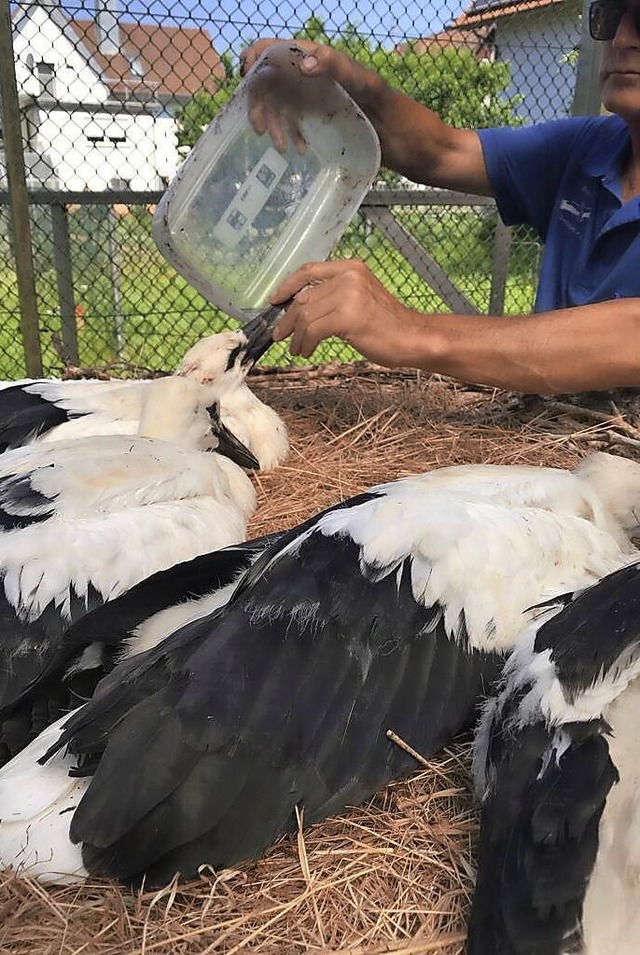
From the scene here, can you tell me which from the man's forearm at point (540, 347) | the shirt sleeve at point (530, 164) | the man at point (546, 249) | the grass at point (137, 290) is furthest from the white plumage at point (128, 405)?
the grass at point (137, 290)

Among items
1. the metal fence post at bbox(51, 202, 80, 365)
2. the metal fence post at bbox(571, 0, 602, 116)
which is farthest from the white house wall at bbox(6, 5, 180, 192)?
the metal fence post at bbox(571, 0, 602, 116)

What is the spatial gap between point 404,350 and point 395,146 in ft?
5.41

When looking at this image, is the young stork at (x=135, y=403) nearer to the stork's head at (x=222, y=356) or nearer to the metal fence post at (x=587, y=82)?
the stork's head at (x=222, y=356)

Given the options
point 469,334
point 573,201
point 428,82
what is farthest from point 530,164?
point 428,82

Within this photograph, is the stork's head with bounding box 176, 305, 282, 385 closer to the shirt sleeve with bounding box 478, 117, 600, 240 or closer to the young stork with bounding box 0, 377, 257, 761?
the young stork with bounding box 0, 377, 257, 761

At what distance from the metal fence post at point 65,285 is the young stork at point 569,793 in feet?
12.6

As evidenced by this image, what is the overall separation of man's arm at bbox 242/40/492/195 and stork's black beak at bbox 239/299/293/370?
40.8 inches

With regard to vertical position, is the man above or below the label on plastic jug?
below

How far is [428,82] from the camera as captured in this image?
6953 millimetres

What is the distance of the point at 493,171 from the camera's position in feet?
12.3

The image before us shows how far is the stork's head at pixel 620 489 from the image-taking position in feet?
6.94

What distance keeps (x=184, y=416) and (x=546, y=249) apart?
1709 millimetres

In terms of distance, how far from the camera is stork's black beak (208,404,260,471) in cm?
299

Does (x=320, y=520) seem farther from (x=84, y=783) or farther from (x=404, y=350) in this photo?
(x=404, y=350)
